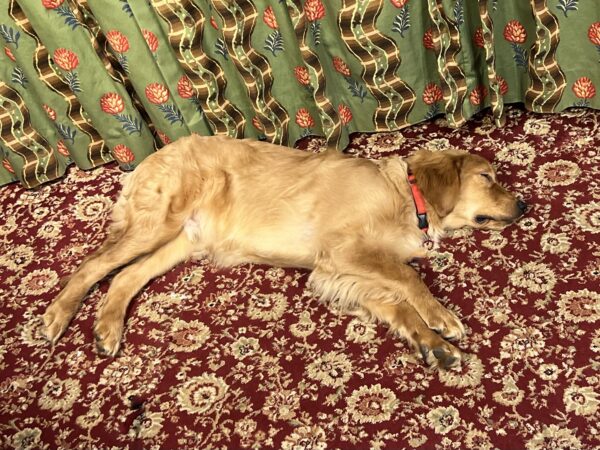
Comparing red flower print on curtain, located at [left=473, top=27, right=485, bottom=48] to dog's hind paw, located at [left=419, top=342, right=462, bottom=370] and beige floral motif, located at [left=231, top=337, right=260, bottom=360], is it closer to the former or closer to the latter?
dog's hind paw, located at [left=419, top=342, right=462, bottom=370]

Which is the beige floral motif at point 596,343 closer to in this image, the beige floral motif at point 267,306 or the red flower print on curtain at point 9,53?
the beige floral motif at point 267,306

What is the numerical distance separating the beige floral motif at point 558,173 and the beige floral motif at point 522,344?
1.01 m

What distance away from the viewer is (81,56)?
10.9ft

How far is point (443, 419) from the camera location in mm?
2215

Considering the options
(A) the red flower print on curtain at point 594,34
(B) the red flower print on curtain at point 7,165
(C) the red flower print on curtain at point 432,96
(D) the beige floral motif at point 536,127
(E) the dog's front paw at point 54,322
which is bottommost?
(D) the beige floral motif at point 536,127

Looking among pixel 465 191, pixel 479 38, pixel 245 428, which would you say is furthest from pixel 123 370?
pixel 479 38

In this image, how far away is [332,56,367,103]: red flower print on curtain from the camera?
11.0ft

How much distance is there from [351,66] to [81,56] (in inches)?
65.1

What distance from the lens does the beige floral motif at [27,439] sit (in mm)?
2457

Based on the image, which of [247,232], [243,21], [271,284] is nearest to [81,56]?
[243,21]

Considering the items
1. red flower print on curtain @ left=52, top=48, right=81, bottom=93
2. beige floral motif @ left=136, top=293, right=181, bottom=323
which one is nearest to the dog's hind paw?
beige floral motif @ left=136, top=293, right=181, bottom=323

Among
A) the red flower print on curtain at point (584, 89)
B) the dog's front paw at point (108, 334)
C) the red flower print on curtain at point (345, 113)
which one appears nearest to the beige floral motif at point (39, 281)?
the dog's front paw at point (108, 334)

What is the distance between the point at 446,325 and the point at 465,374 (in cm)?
23

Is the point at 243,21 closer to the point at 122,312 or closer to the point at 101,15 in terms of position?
the point at 101,15
